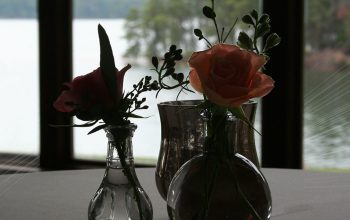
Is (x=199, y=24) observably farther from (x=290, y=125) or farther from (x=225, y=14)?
(x=290, y=125)

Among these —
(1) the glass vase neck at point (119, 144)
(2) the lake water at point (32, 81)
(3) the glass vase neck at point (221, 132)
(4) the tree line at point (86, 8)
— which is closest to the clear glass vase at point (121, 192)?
(1) the glass vase neck at point (119, 144)

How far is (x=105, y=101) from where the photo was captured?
71 cm

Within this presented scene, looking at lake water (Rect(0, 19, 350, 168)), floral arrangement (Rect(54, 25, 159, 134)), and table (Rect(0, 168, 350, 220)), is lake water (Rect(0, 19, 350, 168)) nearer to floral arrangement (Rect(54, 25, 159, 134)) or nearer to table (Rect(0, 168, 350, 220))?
table (Rect(0, 168, 350, 220))

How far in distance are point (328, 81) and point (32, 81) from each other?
147cm

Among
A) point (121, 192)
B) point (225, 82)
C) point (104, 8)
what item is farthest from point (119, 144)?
point (104, 8)

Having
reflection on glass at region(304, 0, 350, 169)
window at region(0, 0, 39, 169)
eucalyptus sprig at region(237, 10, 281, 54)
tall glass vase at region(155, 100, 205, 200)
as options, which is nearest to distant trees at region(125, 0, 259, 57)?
reflection on glass at region(304, 0, 350, 169)

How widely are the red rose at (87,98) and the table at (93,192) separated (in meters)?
0.27

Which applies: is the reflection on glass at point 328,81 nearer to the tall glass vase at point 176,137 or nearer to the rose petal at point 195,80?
the tall glass vase at point 176,137

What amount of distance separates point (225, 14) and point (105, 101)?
1974 millimetres

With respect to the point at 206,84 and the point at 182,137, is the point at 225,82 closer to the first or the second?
the point at 206,84

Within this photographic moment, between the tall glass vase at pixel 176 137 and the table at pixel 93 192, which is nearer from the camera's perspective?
the tall glass vase at pixel 176 137

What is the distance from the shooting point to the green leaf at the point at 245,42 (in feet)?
2.32

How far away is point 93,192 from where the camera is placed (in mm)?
1100

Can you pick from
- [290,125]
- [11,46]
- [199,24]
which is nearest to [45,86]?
[11,46]
